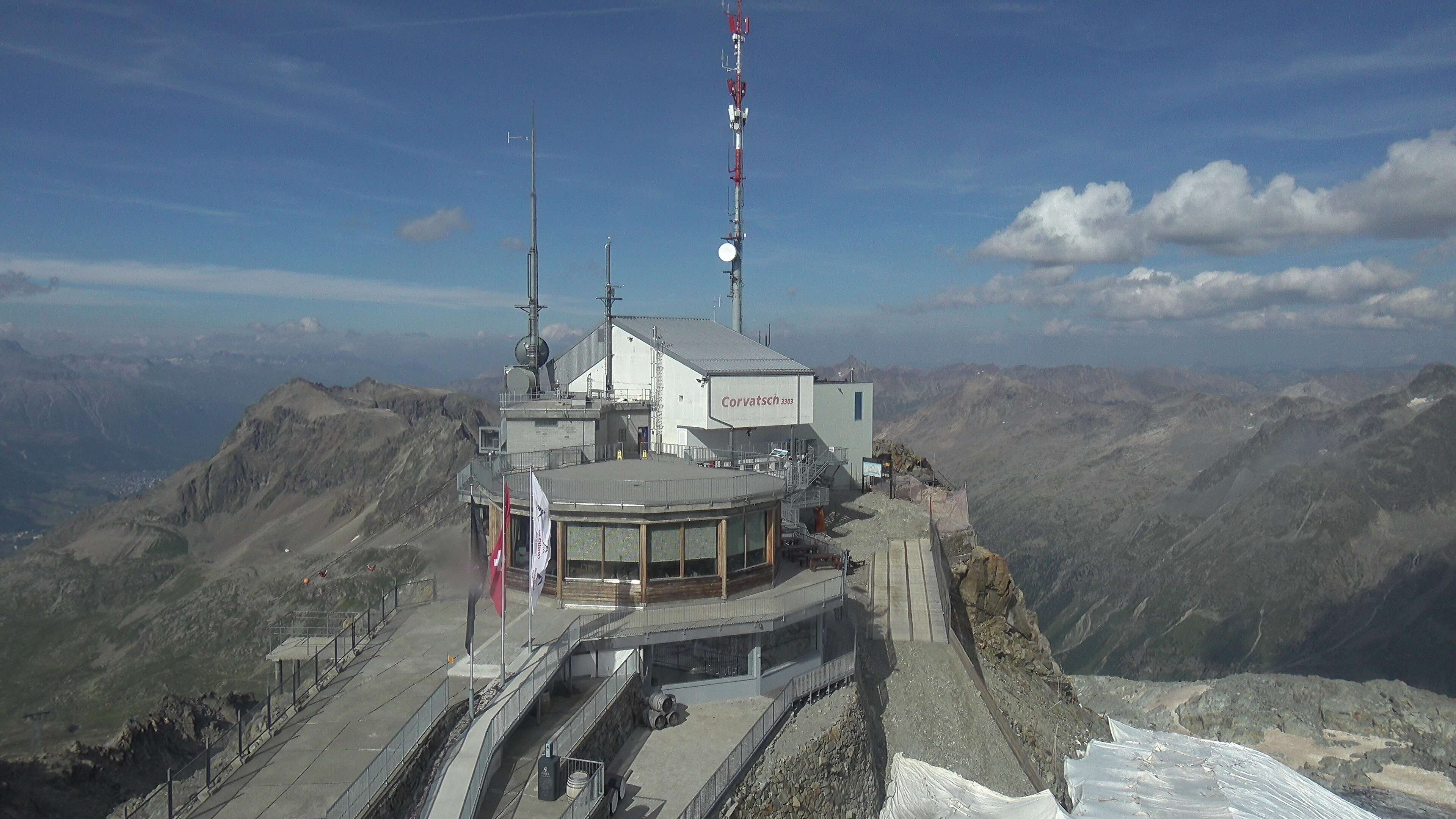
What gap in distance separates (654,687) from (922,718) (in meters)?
8.18

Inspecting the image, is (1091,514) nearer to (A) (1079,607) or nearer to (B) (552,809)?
(A) (1079,607)

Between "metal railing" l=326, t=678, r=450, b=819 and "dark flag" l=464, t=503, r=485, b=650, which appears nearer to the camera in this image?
"metal railing" l=326, t=678, r=450, b=819

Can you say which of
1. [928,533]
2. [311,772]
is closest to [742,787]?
[311,772]

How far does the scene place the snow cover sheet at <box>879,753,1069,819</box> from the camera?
2138 cm

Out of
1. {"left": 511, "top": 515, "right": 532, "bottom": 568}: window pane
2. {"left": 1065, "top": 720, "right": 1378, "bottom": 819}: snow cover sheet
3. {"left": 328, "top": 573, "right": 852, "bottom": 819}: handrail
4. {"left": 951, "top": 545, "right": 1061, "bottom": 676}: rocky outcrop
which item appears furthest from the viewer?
{"left": 951, "top": 545, "right": 1061, "bottom": 676}: rocky outcrop

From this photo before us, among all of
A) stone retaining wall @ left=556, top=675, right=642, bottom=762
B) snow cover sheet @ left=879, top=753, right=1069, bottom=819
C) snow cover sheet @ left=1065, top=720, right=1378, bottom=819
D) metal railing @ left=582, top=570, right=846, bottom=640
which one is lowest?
snow cover sheet @ left=1065, top=720, right=1378, bottom=819

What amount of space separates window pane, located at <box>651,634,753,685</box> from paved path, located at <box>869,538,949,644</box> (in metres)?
6.67

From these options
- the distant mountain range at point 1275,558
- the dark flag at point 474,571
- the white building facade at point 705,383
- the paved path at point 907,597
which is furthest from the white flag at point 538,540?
the distant mountain range at point 1275,558

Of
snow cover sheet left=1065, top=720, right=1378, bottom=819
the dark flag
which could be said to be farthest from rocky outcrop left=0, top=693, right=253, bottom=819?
snow cover sheet left=1065, top=720, right=1378, bottom=819

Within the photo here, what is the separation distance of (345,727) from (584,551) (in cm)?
667

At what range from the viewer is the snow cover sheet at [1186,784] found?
26859mm

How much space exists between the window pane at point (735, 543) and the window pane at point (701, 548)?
1.17 feet

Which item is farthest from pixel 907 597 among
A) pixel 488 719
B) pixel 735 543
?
pixel 488 719

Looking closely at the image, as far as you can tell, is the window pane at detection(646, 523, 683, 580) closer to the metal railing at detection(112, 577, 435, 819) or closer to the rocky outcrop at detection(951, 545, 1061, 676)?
the metal railing at detection(112, 577, 435, 819)
